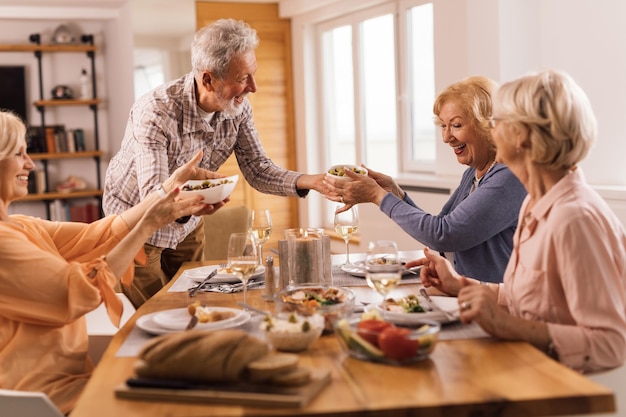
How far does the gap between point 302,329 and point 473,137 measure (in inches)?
49.3

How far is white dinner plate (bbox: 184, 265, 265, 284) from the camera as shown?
252 centimetres

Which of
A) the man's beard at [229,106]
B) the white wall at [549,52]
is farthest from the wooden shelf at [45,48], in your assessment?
the man's beard at [229,106]

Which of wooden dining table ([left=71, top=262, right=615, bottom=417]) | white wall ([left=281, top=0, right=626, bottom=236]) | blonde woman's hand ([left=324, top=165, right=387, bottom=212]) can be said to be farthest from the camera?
white wall ([left=281, top=0, right=626, bottom=236])

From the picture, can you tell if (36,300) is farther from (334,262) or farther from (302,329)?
(334,262)

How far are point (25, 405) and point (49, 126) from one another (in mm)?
6238

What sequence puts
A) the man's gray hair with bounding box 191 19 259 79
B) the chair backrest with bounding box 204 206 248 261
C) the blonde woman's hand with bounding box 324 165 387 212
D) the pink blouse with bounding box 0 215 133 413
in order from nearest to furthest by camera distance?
the pink blouse with bounding box 0 215 133 413 < the blonde woman's hand with bounding box 324 165 387 212 < the man's gray hair with bounding box 191 19 259 79 < the chair backrest with bounding box 204 206 248 261

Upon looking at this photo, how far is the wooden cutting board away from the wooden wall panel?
5.95 metres

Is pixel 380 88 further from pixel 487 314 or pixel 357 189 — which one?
pixel 487 314

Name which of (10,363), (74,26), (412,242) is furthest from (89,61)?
(10,363)

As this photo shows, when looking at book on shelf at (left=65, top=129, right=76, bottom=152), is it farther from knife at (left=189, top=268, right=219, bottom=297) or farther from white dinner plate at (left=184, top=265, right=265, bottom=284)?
knife at (left=189, top=268, right=219, bottom=297)

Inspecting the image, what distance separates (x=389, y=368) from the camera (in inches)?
60.6

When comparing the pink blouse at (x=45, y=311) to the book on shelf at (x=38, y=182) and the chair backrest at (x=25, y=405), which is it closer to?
the chair backrest at (x=25, y=405)

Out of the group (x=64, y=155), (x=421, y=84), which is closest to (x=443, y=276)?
(x=421, y=84)

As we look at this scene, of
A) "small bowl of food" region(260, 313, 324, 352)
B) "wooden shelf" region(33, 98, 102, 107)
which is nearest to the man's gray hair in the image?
→ "small bowl of food" region(260, 313, 324, 352)
